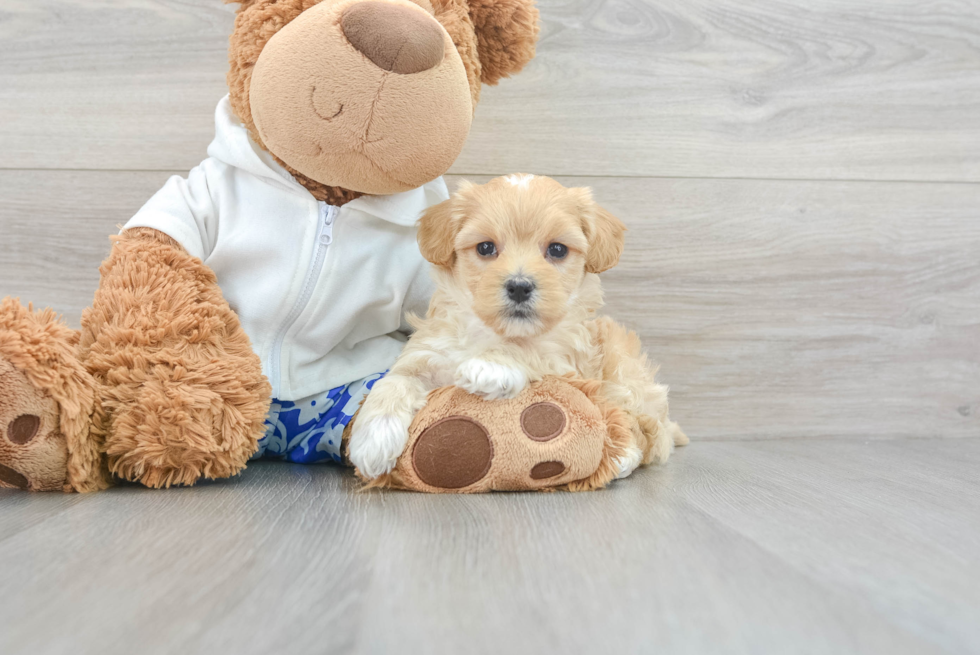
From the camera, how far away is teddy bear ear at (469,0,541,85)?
39.9 inches

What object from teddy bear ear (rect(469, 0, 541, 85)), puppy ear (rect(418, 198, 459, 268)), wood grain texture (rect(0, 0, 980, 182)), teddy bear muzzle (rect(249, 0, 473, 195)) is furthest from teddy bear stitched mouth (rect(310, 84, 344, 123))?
wood grain texture (rect(0, 0, 980, 182))

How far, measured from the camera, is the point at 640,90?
139cm

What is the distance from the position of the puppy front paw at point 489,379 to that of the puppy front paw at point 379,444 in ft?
0.31

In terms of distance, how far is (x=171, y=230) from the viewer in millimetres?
976

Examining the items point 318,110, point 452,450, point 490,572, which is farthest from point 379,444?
point 318,110

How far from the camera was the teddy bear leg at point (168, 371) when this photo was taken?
2.82ft

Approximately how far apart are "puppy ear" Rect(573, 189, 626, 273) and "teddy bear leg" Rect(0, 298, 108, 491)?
0.63 meters

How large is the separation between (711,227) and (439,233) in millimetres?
703

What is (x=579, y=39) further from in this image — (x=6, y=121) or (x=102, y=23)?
(x=6, y=121)

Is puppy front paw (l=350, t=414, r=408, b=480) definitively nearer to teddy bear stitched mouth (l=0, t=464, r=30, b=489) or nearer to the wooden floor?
the wooden floor

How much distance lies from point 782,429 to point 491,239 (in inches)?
34.6

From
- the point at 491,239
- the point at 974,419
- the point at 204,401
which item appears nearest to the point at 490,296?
the point at 491,239

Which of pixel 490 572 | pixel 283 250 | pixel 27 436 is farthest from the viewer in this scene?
pixel 283 250

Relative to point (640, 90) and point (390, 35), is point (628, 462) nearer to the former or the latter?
point (390, 35)
